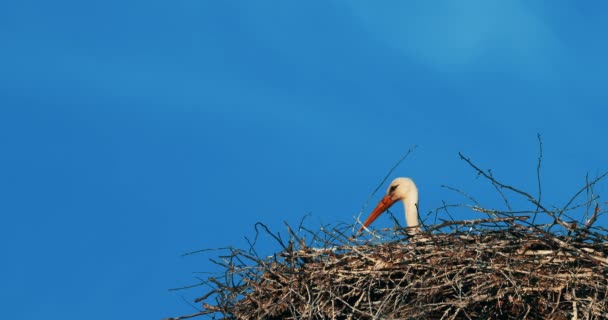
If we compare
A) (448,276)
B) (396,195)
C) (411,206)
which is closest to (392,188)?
(396,195)

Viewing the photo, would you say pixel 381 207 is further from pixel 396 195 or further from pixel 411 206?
pixel 411 206

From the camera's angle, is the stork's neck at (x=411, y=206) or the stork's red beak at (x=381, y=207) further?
the stork's red beak at (x=381, y=207)

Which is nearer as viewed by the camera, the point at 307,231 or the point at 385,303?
the point at 385,303

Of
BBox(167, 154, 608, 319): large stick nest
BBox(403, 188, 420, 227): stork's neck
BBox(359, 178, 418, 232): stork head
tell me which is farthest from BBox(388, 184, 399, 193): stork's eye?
BBox(167, 154, 608, 319): large stick nest

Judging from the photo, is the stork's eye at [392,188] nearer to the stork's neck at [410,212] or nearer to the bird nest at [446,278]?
the stork's neck at [410,212]

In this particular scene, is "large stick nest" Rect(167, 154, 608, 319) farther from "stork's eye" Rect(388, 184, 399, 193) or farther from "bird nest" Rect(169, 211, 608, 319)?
"stork's eye" Rect(388, 184, 399, 193)

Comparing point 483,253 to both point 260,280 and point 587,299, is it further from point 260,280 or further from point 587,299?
point 260,280

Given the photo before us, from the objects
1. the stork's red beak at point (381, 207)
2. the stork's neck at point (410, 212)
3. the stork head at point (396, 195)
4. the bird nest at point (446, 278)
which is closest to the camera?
the bird nest at point (446, 278)

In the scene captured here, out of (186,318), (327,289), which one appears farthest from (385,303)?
(186,318)

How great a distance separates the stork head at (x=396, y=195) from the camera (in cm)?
960

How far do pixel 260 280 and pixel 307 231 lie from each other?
411 mm

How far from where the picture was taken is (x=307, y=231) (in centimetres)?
754

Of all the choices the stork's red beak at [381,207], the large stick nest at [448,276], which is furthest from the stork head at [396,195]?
the large stick nest at [448,276]

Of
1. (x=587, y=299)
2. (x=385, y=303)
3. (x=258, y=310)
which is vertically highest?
(x=258, y=310)
